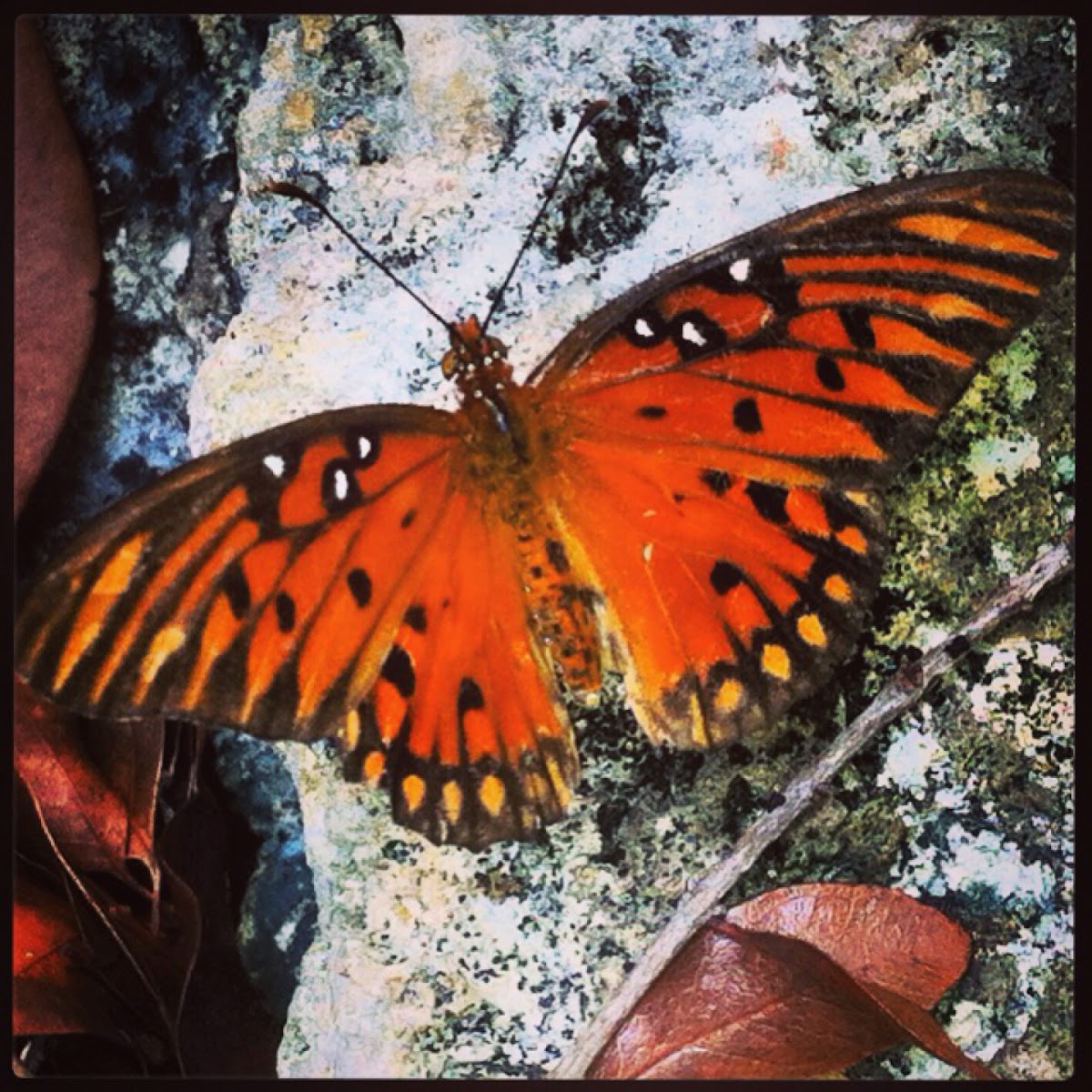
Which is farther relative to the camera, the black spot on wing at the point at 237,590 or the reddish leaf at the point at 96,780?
the reddish leaf at the point at 96,780

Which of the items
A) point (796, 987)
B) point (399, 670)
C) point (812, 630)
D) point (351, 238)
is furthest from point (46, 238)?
point (796, 987)

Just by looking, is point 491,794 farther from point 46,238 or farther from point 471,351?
point 46,238

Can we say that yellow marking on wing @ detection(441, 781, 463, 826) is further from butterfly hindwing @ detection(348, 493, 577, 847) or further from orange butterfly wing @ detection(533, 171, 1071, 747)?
orange butterfly wing @ detection(533, 171, 1071, 747)

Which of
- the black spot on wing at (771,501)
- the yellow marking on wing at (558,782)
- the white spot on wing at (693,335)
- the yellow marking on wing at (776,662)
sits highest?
the white spot on wing at (693,335)

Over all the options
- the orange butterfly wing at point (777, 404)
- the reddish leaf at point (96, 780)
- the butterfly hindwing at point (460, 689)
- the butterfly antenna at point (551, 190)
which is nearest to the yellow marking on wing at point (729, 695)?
the orange butterfly wing at point (777, 404)

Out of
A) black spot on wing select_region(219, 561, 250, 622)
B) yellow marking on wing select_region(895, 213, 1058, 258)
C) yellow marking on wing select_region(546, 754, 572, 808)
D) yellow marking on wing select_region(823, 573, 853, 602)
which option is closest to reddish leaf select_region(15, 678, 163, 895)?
black spot on wing select_region(219, 561, 250, 622)

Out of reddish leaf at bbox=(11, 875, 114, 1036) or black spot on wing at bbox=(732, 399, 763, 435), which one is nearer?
black spot on wing at bbox=(732, 399, 763, 435)

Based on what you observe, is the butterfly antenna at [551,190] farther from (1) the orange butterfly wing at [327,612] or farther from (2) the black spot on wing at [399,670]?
(2) the black spot on wing at [399,670]
